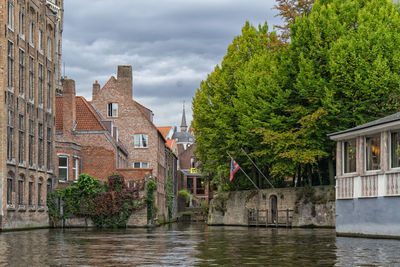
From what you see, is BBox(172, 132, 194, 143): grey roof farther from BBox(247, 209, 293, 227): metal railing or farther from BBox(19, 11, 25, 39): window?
BBox(19, 11, 25, 39): window

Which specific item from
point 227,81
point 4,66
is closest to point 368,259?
point 4,66

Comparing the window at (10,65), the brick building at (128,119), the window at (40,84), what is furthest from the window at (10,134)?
the brick building at (128,119)

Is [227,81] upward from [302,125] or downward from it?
upward

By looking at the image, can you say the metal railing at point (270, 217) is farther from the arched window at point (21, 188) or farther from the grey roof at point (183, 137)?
the grey roof at point (183, 137)

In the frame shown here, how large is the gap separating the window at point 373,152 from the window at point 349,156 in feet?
3.32

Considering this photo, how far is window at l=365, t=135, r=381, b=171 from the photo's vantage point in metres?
26.7

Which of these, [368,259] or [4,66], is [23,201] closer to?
[4,66]

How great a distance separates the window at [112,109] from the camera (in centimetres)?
6494

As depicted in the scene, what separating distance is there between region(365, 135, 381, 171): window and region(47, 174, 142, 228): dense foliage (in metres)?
23.8

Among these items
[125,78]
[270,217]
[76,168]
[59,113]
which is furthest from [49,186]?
[125,78]

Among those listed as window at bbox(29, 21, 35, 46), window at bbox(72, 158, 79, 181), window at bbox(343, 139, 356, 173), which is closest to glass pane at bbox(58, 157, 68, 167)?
window at bbox(72, 158, 79, 181)

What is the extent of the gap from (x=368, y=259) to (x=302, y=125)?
25608 millimetres

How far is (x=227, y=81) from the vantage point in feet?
171

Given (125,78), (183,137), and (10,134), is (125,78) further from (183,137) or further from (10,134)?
(183,137)
